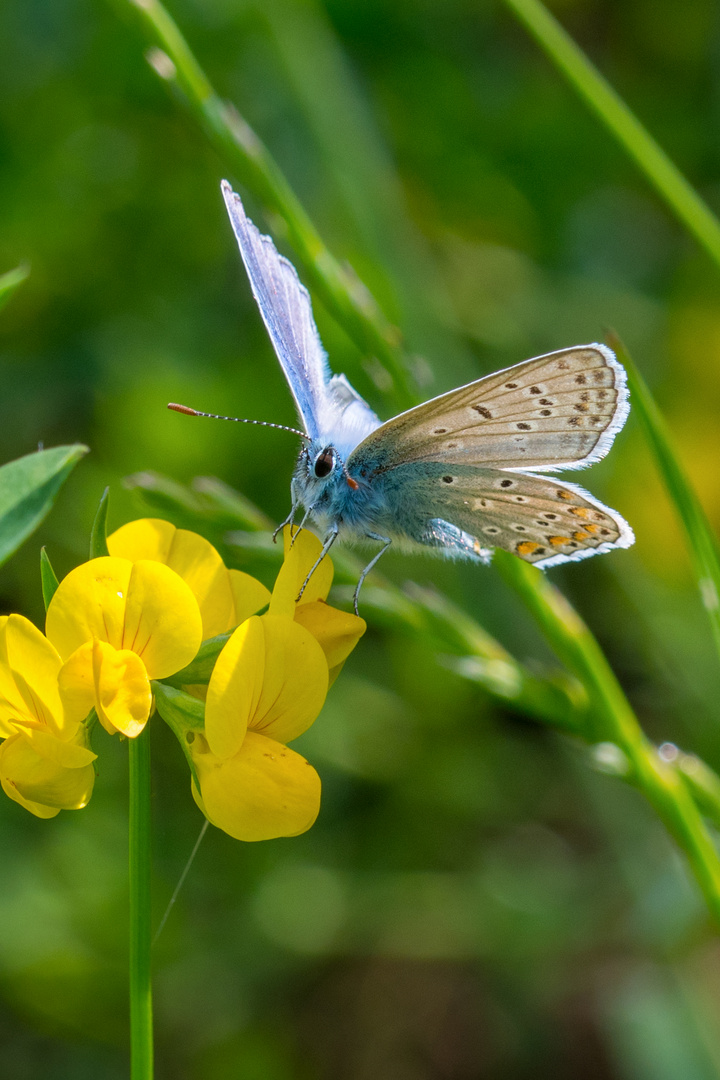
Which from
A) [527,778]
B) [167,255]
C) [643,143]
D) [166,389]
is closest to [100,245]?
[167,255]

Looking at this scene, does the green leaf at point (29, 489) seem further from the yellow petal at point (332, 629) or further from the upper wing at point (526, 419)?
the upper wing at point (526, 419)

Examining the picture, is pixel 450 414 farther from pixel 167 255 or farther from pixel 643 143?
pixel 167 255

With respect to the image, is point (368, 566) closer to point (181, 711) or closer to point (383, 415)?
point (181, 711)

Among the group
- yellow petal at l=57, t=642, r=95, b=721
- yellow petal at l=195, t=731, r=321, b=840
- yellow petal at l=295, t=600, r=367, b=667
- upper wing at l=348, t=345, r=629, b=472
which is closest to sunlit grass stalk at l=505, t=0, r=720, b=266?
upper wing at l=348, t=345, r=629, b=472

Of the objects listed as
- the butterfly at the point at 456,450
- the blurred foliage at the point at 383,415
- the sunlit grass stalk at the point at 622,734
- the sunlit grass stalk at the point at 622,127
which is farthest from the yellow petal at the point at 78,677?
the blurred foliage at the point at 383,415

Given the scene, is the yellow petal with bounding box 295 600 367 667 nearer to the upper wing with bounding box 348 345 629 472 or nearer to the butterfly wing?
the upper wing with bounding box 348 345 629 472

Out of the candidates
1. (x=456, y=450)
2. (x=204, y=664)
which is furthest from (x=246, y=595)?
(x=456, y=450)

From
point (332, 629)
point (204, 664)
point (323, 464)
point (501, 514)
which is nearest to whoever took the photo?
point (204, 664)
